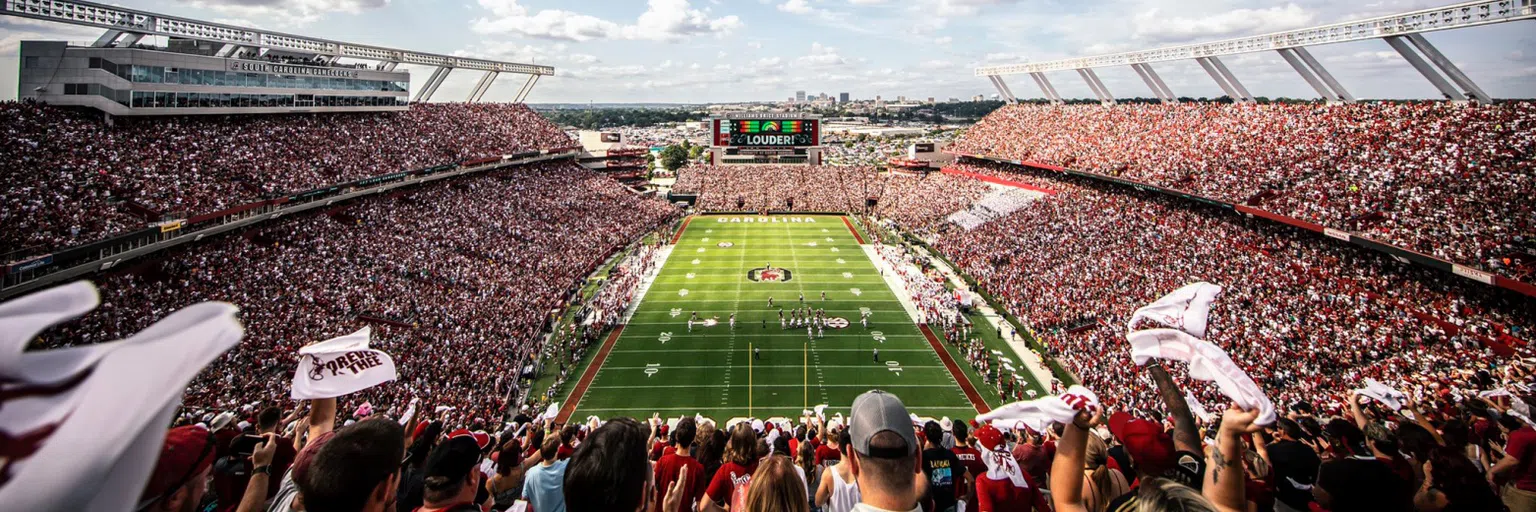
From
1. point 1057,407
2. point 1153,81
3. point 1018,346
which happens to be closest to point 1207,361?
point 1057,407

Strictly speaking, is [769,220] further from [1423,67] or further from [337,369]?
[337,369]

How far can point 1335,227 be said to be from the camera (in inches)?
888

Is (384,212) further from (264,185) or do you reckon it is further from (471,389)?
(471,389)

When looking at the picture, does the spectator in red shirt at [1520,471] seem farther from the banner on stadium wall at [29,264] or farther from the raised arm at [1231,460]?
the banner on stadium wall at [29,264]

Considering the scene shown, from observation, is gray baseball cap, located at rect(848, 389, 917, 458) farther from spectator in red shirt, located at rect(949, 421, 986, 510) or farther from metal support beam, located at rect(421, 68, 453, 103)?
metal support beam, located at rect(421, 68, 453, 103)

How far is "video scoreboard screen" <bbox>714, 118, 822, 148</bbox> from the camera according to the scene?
67.6 m

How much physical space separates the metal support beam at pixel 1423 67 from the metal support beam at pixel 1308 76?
4.10 meters

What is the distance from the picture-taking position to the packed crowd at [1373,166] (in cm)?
1894

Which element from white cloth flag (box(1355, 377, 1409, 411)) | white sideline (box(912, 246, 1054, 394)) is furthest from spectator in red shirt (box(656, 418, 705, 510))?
white sideline (box(912, 246, 1054, 394))

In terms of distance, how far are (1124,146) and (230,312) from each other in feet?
152

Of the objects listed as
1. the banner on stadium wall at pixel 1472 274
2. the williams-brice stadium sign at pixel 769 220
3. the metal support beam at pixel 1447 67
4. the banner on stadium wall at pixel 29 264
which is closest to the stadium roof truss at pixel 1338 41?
the metal support beam at pixel 1447 67

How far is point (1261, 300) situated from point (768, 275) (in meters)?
21.1

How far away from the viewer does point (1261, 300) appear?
21312 mm

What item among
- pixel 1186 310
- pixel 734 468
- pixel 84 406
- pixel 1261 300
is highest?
pixel 84 406
